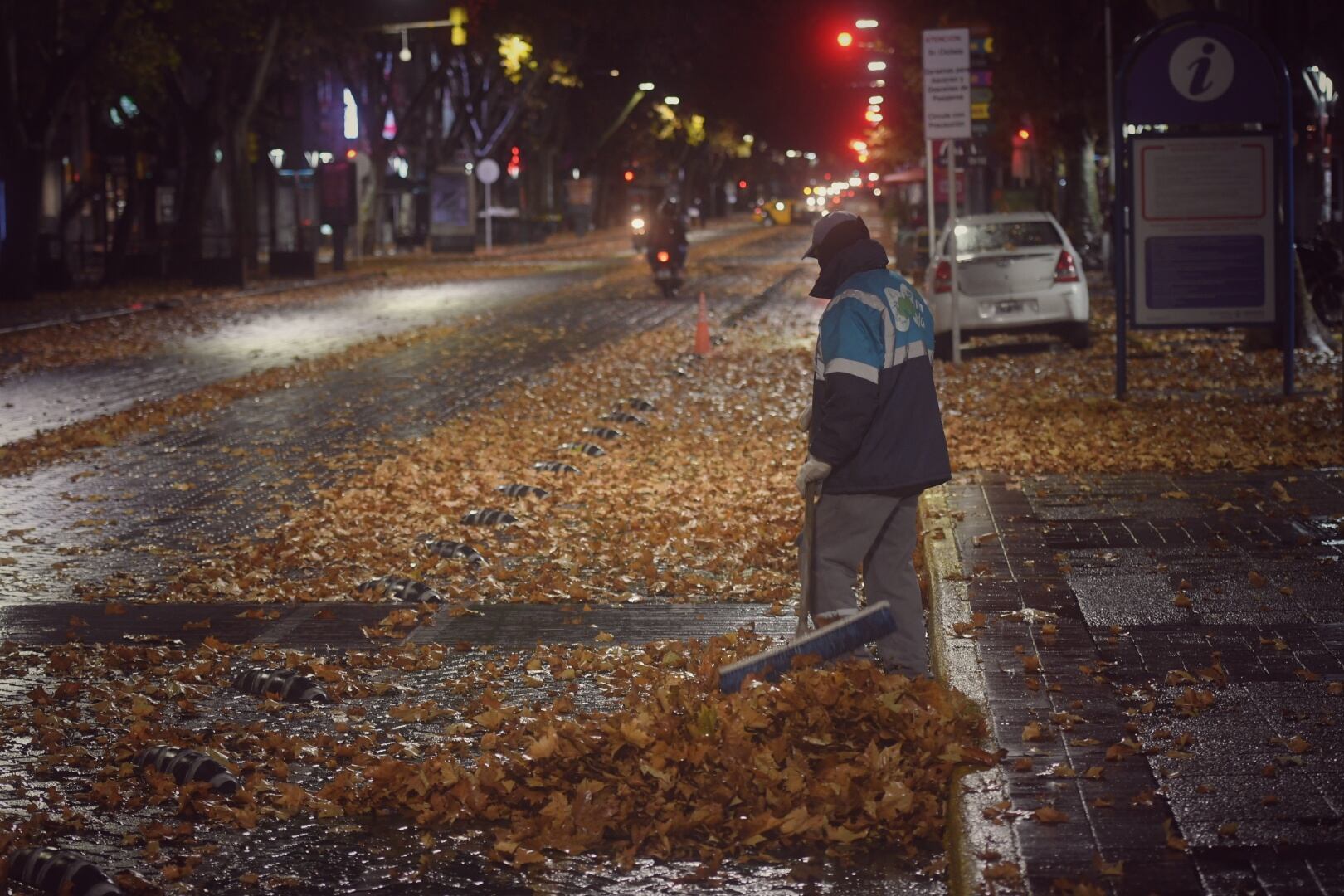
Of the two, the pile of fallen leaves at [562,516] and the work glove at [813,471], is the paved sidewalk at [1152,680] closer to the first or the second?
the work glove at [813,471]

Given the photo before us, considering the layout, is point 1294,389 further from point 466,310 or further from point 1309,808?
point 466,310

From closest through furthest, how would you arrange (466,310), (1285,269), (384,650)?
(384,650)
(1285,269)
(466,310)

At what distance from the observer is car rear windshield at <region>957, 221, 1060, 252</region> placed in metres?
21.8

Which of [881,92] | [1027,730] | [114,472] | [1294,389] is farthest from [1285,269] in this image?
[881,92]

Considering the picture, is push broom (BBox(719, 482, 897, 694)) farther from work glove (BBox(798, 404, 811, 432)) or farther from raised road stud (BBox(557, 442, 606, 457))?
raised road stud (BBox(557, 442, 606, 457))

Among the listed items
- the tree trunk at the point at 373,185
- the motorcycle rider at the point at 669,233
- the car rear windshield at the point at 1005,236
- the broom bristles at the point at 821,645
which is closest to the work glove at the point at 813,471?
the broom bristles at the point at 821,645

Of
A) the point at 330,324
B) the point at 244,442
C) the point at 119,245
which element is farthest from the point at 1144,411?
the point at 119,245

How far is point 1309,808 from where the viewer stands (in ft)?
16.8

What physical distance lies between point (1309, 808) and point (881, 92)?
243 feet

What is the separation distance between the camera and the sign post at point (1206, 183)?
1523cm

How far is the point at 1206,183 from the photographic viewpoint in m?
15.4

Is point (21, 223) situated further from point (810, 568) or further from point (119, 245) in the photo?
point (810, 568)

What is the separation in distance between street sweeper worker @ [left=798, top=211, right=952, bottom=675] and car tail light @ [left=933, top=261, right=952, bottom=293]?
14.8 meters

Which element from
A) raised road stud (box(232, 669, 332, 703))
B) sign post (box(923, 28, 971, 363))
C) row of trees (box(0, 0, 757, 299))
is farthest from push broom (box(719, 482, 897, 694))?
row of trees (box(0, 0, 757, 299))
